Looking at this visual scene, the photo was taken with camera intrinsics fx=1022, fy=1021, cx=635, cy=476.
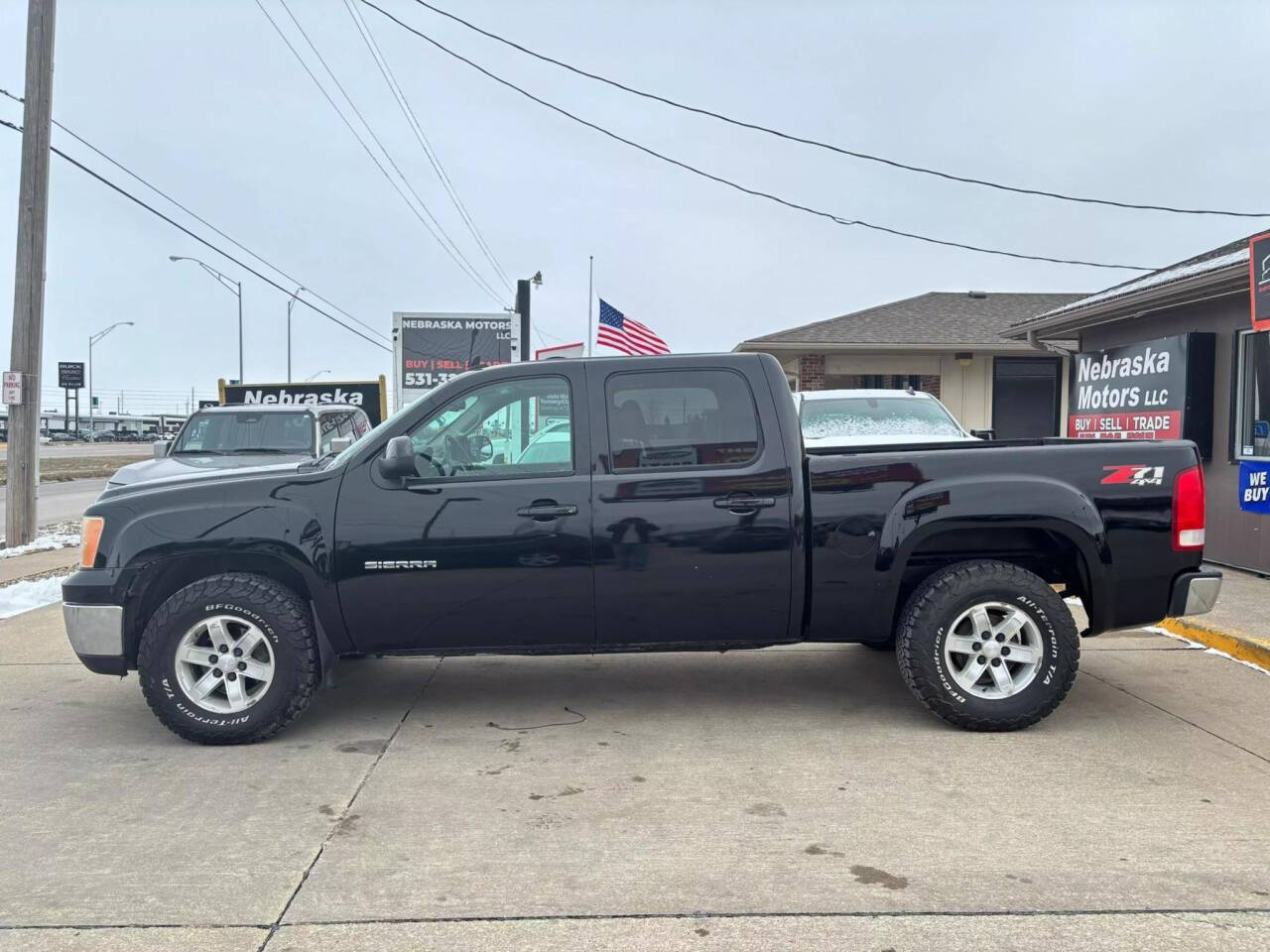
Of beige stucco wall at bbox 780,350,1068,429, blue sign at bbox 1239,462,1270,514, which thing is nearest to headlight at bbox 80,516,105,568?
blue sign at bbox 1239,462,1270,514

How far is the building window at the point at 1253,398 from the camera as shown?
916cm

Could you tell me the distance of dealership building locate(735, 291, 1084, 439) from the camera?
63.7 feet

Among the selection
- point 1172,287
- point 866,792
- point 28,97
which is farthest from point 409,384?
point 866,792

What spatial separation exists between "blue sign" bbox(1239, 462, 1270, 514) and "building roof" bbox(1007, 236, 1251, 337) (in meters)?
2.11

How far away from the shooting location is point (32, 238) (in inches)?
489

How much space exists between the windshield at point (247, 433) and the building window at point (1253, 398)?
377 inches

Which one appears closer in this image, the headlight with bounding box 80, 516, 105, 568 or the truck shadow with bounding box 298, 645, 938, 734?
the headlight with bounding box 80, 516, 105, 568

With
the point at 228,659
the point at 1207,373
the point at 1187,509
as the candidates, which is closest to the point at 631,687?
the point at 228,659

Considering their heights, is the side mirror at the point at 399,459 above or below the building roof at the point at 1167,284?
below

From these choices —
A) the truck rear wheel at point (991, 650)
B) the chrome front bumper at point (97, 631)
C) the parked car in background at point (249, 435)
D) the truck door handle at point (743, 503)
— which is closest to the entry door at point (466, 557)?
the truck door handle at point (743, 503)

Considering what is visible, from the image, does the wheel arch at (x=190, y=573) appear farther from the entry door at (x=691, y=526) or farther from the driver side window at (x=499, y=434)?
the entry door at (x=691, y=526)

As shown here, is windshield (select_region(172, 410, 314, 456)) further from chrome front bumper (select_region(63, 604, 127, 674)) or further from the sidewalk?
the sidewalk

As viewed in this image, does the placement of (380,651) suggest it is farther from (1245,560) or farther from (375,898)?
(1245,560)

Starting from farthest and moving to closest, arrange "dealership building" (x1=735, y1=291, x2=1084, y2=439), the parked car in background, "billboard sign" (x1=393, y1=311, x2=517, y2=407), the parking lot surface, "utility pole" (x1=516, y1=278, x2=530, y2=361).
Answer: "utility pole" (x1=516, y1=278, x2=530, y2=361)
"dealership building" (x1=735, y1=291, x2=1084, y2=439)
"billboard sign" (x1=393, y1=311, x2=517, y2=407)
the parked car in background
the parking lot surface
